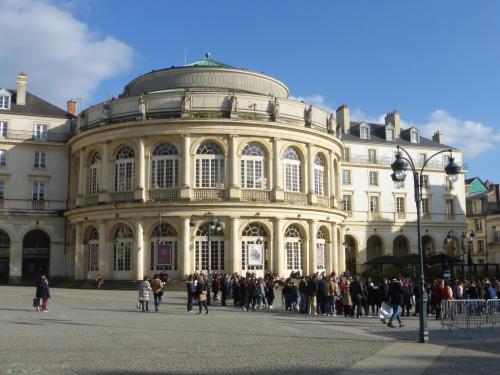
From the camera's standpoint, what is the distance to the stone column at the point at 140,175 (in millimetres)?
40812

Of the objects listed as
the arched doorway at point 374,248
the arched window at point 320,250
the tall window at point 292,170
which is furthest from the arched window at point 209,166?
the arched doorway at point 374,248

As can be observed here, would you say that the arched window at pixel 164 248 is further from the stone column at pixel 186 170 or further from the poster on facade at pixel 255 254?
the poster on facade at pixel 255 254

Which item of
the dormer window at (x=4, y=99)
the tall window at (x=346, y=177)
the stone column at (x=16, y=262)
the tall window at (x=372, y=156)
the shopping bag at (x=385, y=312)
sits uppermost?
the dormer window at (x=4, y=99)

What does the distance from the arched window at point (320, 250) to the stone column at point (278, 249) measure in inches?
155

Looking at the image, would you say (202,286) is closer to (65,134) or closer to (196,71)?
(196,71)

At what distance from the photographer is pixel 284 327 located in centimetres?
1970

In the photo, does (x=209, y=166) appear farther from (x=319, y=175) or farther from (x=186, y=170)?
(x=319, y=175)

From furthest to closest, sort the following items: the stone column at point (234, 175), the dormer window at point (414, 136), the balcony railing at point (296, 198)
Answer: the dormer window at point (414, 136) → the balcony railing at point (296, 198) → the stone column at point (234, 175)

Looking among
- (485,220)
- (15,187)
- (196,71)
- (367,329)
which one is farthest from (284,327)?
(485,220)

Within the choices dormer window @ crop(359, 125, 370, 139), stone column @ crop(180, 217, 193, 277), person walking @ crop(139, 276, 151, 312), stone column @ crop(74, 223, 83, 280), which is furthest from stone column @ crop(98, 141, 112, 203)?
dormer window @ crop(359, 125, 370, 139)

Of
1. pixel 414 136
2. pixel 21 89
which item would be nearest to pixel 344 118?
pixel 414 136

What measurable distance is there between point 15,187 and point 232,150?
→ 2071cm

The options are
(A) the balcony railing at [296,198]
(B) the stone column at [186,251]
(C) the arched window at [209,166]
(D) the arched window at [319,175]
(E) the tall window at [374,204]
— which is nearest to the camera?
(B) the stone column at [186,251]

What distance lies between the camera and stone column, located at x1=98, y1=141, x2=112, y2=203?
42438 millimetres
